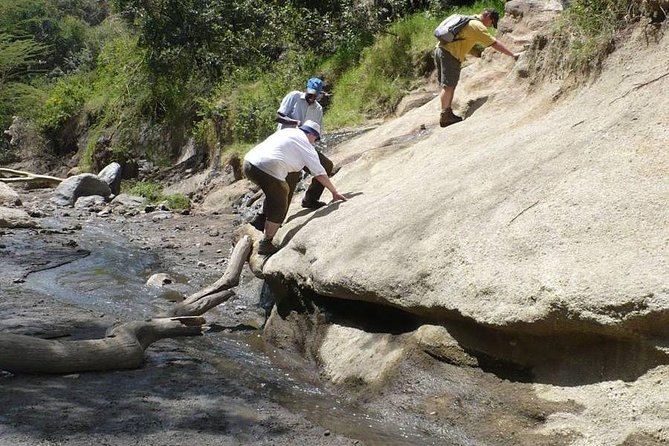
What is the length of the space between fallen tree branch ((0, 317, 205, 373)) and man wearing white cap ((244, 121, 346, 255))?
1.81 meters

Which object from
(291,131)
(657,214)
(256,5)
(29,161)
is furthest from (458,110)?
(29,161)

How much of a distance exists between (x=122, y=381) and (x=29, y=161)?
23026 mm

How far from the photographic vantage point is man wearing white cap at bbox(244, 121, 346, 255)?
7.05m

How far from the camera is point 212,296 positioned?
716 cm

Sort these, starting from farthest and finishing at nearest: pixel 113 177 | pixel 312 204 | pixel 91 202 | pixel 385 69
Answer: pixel 113 177
pixel 91 202
pixel 385 69
pixel 312 204

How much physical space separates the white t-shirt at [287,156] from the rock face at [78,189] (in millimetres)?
10982

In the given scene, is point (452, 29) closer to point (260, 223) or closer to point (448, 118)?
point (448, 118)

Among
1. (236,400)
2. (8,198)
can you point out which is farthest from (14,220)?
Result: (236,400)

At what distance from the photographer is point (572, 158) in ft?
17.1

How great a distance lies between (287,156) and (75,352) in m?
2.72

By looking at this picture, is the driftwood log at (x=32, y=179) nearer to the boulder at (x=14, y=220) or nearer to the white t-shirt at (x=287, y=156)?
the boulder at (x=14, y=220)

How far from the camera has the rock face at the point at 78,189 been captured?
1705 centimetres

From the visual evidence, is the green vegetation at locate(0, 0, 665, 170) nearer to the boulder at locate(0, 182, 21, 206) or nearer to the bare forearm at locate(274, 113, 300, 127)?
the boulder at locate(0, 182, 21, 206)

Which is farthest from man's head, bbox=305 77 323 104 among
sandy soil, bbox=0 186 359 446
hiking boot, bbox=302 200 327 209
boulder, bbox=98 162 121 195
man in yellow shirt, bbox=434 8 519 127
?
boulder, bbox=98 162 121 195
